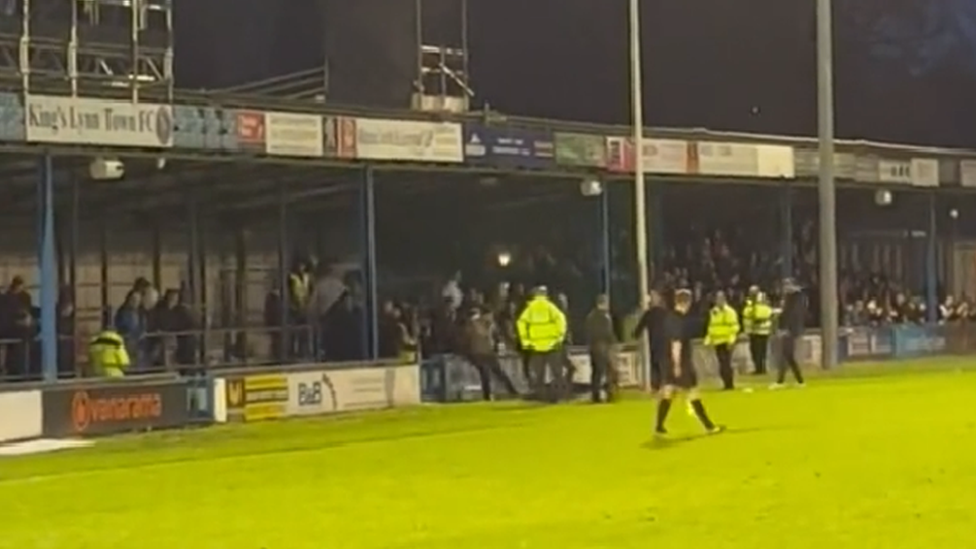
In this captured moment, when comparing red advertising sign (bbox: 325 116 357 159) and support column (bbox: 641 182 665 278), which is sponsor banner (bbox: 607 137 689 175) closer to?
support column (bbox: 641 182 665 278)

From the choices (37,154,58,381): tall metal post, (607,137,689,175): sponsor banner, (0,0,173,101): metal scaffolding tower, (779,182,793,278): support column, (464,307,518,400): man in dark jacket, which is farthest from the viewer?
(779,182,793,278): support column

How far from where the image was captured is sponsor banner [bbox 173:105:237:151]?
31.5 meters

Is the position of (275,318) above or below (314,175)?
below

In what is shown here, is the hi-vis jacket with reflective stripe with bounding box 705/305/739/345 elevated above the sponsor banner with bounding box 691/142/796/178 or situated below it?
below

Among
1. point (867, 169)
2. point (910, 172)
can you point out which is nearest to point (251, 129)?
point (867, 169)

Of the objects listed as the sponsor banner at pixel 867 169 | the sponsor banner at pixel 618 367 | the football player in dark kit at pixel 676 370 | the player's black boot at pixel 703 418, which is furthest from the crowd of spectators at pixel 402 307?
the football player in dark kit at pixel 676 370

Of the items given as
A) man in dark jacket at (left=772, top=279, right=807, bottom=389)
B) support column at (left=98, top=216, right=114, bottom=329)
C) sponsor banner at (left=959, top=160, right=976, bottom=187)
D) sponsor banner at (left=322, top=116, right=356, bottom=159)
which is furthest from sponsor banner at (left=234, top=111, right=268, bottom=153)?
sponsor banner at (left=959, top=160, right=976, bottom=187)

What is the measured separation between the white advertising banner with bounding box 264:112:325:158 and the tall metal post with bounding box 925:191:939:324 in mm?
23080

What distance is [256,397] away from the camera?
32.0m

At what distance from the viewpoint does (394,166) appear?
3628 centimetres

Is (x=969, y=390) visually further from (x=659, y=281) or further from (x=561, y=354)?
(x=659, y=281)

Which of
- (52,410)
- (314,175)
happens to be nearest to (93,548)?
(52,410)

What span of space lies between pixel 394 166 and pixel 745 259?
→ 16.2 metres

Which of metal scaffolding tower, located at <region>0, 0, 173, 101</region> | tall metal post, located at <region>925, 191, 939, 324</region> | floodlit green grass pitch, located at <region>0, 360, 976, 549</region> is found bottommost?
floodlit green grass pitch, located at <region>0, 360, 976, 549</region>
